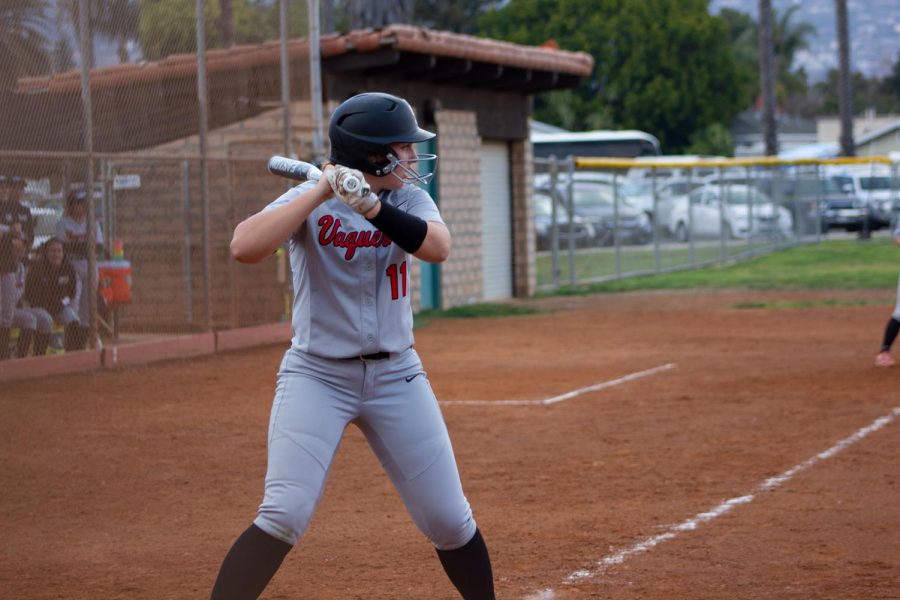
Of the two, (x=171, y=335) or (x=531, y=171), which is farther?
(x=531, y=171)

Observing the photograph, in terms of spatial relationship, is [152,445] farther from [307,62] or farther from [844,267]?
[844,267]

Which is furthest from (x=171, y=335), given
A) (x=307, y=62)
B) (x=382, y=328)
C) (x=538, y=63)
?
(x=382, y=328)

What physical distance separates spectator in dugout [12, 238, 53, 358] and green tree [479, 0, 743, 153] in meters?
53.0

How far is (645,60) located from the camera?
6625 centimetres

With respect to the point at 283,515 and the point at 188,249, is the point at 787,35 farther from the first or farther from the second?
the point at 283,515

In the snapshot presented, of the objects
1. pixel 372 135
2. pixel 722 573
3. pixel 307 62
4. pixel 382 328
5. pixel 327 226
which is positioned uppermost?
pixel 307 62

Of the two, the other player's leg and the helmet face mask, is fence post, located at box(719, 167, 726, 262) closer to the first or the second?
the other player's leg

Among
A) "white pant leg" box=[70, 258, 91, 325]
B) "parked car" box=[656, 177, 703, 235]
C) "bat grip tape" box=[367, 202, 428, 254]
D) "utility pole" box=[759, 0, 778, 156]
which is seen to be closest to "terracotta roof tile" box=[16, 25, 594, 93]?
"white pant leg" box=[70, 258, 91, 325]

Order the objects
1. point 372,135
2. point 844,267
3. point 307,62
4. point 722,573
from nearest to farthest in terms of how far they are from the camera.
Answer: point 372,135, point 722,573, point 307,62, point 844,267

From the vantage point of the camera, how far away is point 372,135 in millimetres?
4266

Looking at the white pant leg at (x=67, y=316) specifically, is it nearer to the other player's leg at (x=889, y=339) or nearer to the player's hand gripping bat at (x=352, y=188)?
the other player's leg at (x=889, y=339)

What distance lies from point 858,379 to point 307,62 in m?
9.00

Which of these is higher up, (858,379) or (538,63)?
(538,63)

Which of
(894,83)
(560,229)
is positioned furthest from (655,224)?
(894,83)
